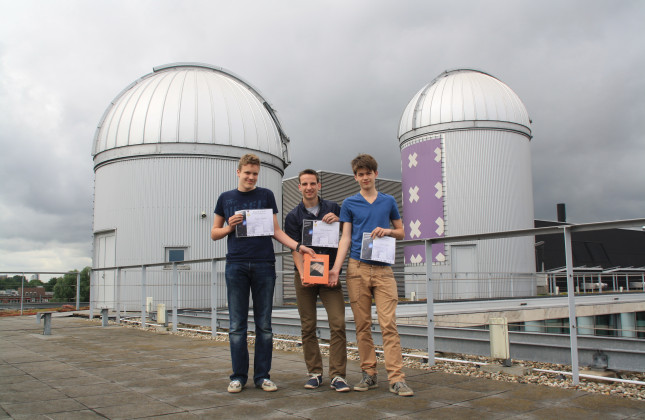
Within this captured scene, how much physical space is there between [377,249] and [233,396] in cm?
137

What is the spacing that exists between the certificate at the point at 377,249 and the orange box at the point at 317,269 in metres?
0.27

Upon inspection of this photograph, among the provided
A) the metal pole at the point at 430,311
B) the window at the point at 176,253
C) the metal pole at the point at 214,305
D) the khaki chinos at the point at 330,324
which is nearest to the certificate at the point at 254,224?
the khaki chinos at the point at 330,324

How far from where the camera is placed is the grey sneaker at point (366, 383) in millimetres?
3566

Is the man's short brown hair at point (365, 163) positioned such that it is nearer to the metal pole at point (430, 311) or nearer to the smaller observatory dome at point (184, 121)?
the metal pole at point (430, 311)

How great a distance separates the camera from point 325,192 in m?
27.4

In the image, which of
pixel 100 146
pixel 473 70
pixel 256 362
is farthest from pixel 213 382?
pixel 473 70

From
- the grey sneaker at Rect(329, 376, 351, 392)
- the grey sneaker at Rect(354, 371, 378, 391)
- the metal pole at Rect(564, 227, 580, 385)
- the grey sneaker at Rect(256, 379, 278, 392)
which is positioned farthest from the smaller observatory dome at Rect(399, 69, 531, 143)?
the grey sneaker at Rect(256, 379, 278, 392)

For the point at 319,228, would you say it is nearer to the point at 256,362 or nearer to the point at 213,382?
the point at 256,362

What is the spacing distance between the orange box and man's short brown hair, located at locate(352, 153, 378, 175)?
2.26ft

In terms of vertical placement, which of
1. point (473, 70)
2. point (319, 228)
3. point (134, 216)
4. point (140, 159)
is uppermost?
point (473, 70)

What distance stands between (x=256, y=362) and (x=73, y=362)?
7.61 feet

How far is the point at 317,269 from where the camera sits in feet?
12.0

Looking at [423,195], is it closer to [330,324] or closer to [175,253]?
[175,253]

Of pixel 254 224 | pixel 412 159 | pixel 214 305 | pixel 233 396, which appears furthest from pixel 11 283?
pixel 412 159
